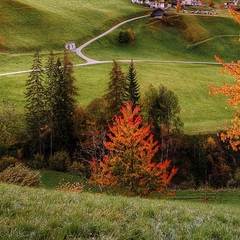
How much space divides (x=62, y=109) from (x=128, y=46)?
67088mm

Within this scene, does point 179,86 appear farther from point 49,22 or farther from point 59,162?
point 49,22

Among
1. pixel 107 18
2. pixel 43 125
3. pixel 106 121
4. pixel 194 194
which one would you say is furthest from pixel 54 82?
pixel 107 18

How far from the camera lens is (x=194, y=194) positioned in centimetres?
3409

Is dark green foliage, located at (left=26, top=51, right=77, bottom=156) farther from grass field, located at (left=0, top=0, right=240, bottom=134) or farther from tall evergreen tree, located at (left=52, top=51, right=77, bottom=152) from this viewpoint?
grass field, located at (left=0, top=0, right=240, bottom=134)

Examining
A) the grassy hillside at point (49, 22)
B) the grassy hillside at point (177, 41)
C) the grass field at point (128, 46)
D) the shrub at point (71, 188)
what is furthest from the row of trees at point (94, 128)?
the grassy hillside at point (49, 22)

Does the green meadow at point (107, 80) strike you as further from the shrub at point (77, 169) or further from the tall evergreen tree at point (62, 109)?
the tall evergreen tree at point (62, 109)

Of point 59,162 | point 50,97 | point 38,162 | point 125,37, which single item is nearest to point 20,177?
point 59,162

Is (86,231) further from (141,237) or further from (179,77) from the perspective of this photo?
(179,77)

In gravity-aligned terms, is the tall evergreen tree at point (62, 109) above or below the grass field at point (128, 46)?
below

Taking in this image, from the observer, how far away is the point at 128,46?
11381 centimetres

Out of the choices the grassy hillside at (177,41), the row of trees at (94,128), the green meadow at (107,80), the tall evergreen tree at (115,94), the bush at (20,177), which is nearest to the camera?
the green meadow at (107,80)

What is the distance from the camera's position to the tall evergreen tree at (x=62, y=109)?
52.1m

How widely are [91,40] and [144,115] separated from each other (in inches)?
2499

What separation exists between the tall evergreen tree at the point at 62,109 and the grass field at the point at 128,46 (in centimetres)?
1094
